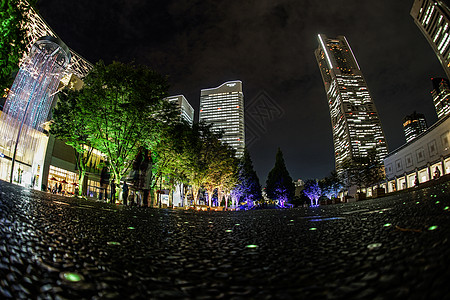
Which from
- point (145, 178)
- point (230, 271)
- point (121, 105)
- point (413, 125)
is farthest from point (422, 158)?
point (413, 125)

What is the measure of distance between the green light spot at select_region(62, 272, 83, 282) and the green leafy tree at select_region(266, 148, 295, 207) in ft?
216

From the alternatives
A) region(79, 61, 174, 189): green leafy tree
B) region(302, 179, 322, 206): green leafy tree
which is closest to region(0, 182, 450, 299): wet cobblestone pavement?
region(79, 61, 174, 189): green leafy tree

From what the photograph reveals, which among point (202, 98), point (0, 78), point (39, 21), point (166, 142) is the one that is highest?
point (202, 98)

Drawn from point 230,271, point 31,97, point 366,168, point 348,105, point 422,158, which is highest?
point 348,105

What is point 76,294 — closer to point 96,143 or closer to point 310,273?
point 310,273

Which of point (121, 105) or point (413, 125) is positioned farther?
point (413, 125)

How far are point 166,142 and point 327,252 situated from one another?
20577 mm

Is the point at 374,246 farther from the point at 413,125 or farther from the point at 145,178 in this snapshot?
the point at 413,125

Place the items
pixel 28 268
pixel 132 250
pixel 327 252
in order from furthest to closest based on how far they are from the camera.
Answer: pixel 132 250 → pixel 327 252 → pixel 28 268

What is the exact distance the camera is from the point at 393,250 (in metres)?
0.70

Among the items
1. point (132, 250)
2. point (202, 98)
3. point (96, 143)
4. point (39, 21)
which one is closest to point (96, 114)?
point (96, 143)

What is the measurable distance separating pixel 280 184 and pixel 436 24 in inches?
3033

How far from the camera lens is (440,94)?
154875 millimetres

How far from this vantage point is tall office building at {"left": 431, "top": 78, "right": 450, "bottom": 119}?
151 meters
